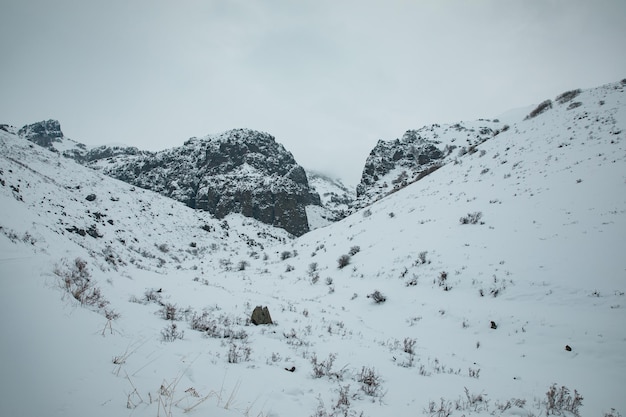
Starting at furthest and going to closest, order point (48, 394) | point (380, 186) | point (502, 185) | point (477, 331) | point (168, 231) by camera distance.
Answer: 1. point (380, 186)
2. point (168, 231)
3. point (502, 185)
4. point (477, 331)
5. point (48, 394)

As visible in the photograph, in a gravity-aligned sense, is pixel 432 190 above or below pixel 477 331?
above

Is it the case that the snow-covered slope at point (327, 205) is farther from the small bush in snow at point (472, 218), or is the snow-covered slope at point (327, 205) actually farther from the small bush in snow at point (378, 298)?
the small bush in snow at point (378, 298)

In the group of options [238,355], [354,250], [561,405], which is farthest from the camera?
[354,250]

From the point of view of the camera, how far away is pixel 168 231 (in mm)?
39781

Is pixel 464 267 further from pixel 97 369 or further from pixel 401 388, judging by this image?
pixel 97 369

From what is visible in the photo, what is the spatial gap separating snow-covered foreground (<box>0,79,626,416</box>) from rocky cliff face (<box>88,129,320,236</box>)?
66.8 m

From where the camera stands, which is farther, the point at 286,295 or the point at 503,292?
the point at 286,295

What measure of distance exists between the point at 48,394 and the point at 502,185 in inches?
818

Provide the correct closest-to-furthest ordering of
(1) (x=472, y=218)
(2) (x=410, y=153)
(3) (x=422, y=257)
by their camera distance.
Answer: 1. (3) (x=422, y=257)
2. (1) (x=472, y=218)
3. (2) (x=410, y=153)

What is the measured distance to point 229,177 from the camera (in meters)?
94.2

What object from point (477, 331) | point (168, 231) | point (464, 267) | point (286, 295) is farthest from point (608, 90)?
point (168, 231)

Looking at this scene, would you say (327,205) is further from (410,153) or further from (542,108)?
(542,108)

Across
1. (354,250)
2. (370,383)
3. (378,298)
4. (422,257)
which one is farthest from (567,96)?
(370,383)

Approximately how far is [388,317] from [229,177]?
90.8m
